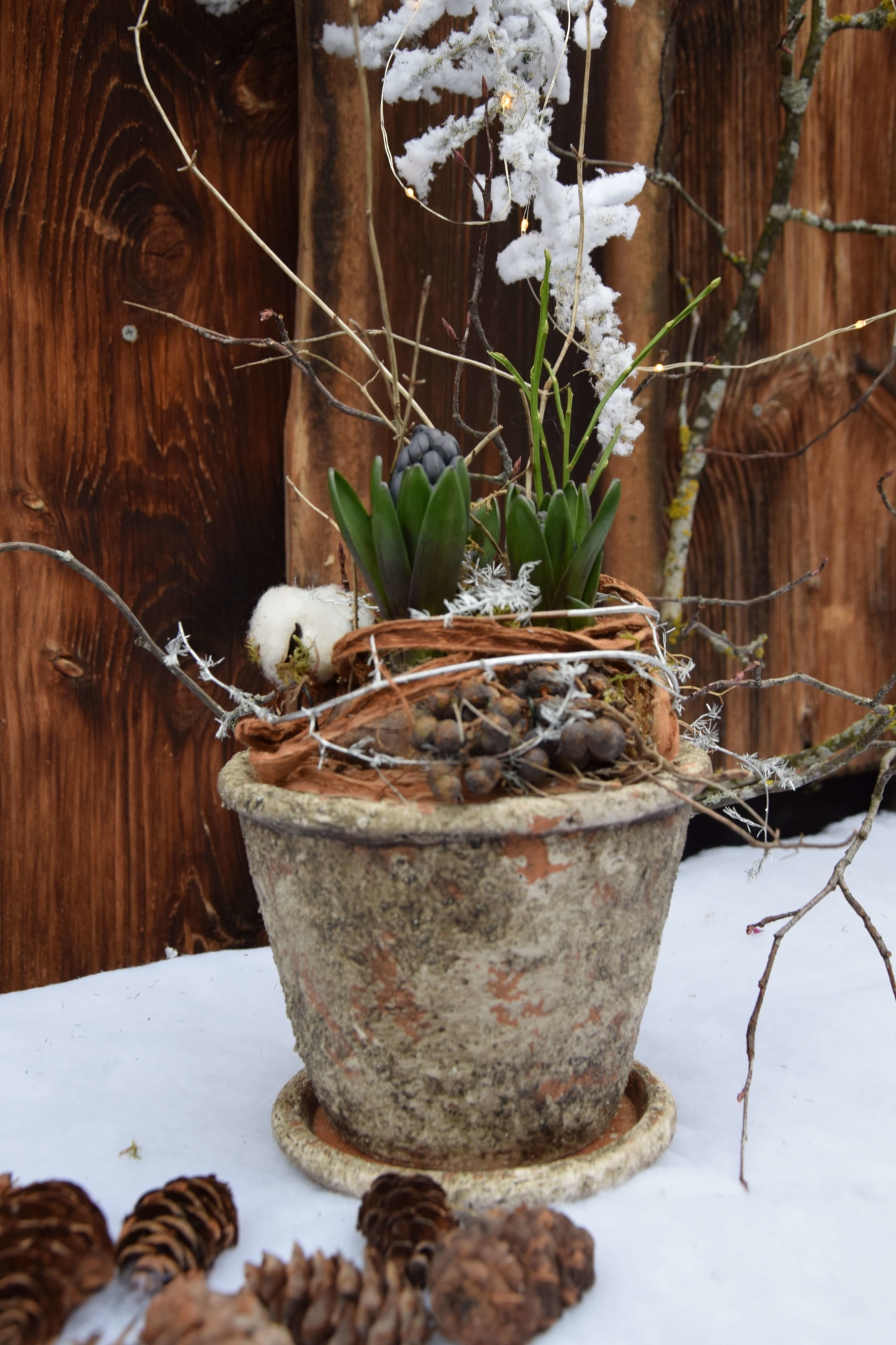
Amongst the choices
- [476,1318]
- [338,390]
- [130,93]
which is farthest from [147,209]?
[476,1318]

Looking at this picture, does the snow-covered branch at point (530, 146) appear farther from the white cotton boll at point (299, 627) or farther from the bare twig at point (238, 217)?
the white cotton boll at point (299, 627)

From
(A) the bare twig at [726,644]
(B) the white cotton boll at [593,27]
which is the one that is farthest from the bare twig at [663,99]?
(A) the bare twig at [726,644]

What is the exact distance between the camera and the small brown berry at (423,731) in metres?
0.78

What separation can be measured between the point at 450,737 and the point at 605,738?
0.12 metres

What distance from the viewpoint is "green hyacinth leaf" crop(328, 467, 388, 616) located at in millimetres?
878

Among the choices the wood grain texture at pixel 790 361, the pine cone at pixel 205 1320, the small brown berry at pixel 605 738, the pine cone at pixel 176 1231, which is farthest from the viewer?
the wood grain texture at pixel 790 361

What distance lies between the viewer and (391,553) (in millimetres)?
863

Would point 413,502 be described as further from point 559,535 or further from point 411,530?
point 559,535

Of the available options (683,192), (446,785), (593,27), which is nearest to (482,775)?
(446,785)

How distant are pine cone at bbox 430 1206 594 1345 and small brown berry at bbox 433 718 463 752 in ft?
1.04

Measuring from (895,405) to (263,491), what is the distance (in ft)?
4.11

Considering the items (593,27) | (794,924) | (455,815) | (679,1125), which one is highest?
(593,27)

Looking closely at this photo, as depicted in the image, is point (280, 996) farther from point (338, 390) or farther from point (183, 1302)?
point (338, 390)

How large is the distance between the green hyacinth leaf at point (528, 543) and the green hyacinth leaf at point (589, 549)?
14 millimetres
